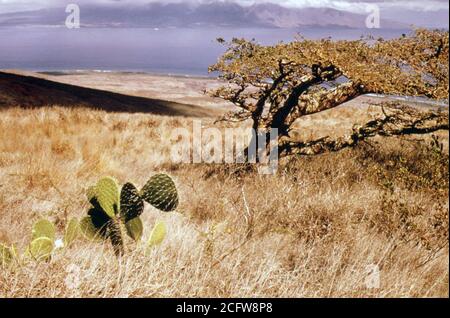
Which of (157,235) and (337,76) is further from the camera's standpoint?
(337,76)

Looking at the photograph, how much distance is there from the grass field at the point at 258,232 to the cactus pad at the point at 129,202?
0.29m

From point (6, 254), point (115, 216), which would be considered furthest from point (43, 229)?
point (115, 216)

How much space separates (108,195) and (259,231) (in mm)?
1557

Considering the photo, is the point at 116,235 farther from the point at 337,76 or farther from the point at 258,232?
the point at 337,76

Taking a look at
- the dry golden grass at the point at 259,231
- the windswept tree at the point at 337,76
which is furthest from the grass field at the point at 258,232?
the windswept tree at the point at 337,76

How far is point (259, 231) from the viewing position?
3828 mm

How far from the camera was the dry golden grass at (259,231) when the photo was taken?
8.75ft

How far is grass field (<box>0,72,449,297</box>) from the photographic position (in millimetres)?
2664

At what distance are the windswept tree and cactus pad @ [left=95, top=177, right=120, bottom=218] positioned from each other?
3.34 meters

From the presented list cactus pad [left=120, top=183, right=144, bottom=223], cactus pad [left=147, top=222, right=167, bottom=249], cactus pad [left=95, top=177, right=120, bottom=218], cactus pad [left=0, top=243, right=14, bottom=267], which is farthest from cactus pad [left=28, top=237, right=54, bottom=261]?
cactus pad [left=147, top=222, right=167, bottom=249]

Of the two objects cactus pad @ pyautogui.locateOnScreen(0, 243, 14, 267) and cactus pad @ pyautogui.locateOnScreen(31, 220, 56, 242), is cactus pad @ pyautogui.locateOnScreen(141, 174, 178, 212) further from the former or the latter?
cactus pad @ pyautogui.locateOnScreen(0, 243, 14, 267)

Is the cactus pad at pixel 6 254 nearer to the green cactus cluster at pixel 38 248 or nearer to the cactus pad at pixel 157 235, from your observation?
the green cactus cluster at pixel 38 248
